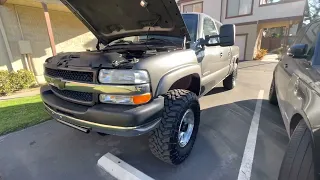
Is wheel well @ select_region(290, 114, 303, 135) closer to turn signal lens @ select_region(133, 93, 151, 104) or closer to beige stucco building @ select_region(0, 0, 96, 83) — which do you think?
turn signal lens @ select_region(133, 93, 151, 104)

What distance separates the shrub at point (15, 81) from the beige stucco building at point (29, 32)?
2.01ft

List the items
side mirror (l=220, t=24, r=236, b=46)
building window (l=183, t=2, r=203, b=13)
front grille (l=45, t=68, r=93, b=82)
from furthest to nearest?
building window (l=183, t=2, r=203, b=13) < side mirror (l=220, t=24, r=236, b=46) < front grille (l=45, t=68, r=93, b=82)

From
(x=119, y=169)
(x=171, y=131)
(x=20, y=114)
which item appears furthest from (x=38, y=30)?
(x=171, y=131)

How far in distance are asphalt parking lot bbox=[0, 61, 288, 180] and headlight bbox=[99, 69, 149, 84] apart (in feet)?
3.86

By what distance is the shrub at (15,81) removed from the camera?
5617 mm

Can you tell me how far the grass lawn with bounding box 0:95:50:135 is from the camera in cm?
338

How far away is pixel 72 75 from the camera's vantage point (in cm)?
192

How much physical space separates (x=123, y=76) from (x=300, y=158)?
1.65 metres

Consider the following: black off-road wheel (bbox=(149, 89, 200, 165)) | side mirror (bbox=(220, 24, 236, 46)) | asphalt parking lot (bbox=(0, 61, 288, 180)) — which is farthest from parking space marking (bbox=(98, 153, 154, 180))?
side mirror (bbox=(220, 24, 236, 46))

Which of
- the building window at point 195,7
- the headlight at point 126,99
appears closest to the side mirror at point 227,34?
the headlight at point 126,99

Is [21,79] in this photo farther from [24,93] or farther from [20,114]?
[20,114]

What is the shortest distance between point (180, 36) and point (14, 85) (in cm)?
614

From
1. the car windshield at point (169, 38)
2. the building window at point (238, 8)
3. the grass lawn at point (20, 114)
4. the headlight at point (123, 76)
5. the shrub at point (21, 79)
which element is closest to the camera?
the headlight at point (123, 76)

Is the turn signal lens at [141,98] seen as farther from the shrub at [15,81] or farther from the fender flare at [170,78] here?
the shrub at [15,81]
